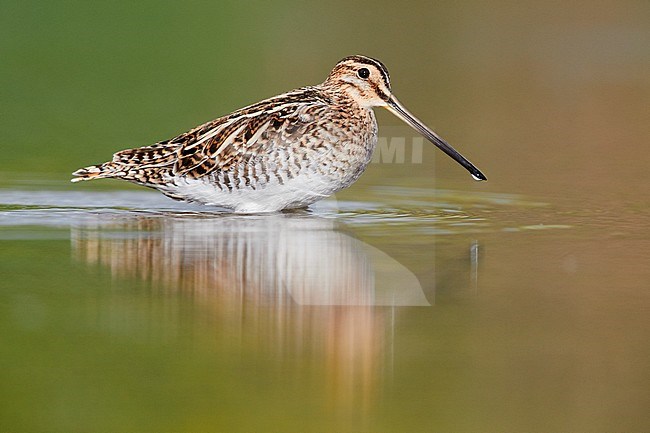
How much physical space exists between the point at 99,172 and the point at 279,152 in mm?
1307

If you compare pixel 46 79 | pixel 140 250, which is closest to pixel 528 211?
pixel 140 250

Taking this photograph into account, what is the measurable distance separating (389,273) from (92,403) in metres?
2.44

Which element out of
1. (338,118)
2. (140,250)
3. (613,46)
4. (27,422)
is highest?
(613,46)

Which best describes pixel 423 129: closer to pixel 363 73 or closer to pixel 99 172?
pixel 363 73

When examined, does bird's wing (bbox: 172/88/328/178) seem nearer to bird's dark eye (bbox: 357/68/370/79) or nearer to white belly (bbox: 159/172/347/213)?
white belly (bbox: 159/172/347/213)

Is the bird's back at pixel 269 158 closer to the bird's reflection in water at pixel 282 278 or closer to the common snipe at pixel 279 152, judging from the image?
the common snipe at pixel 279 152

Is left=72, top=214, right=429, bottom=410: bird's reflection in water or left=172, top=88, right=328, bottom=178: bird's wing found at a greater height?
left=172, top=88, right=328, bottom=178: bird's wing

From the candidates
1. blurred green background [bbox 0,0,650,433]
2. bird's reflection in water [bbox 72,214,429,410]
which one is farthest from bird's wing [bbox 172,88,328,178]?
blurred green background [bbox 0,0,650,433]

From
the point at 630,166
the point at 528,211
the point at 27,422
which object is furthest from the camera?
the point at 630,166

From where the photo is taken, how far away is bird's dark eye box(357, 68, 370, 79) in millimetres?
10297

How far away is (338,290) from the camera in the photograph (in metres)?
7.21

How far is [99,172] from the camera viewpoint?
33.1ft

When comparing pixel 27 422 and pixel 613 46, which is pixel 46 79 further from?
pixel 27 422

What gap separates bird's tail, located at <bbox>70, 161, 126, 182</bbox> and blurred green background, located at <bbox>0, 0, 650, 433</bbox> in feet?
2.13
